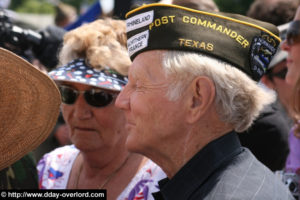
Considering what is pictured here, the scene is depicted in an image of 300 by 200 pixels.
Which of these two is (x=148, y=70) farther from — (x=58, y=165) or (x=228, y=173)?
(x=58, y=165)

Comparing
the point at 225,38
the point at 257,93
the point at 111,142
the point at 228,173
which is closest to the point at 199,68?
the point at 225,38

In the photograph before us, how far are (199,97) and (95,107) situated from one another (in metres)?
1.05

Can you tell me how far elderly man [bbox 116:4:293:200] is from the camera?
1844mm

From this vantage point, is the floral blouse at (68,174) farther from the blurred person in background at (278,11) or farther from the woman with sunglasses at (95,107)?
the blurred person in background at (278,11)

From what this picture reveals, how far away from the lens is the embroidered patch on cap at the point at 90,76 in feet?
8.77

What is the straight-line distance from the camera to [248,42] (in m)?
1.91

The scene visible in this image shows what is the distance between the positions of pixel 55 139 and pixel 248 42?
10.5ft

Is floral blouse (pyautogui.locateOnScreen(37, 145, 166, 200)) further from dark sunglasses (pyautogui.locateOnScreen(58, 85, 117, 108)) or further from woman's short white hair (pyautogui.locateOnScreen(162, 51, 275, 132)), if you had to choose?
woman's short white hair (pyautogui.locateOnScreen(162, 51, 275, 132))

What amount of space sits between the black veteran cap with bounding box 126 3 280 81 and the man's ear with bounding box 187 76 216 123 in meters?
0.12

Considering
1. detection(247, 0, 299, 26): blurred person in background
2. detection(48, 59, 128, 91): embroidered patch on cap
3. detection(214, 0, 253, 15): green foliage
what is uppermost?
detection(247, 0, 299, 26): blurred person in background

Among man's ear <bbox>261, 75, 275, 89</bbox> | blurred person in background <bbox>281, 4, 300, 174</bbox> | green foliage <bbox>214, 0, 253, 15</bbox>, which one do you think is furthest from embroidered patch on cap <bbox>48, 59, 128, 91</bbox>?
green foliage <bbox>214, 0, 253, 15</bbox>

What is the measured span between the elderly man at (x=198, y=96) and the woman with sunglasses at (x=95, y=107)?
706mm

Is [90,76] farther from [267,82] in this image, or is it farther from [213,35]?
[267,82]

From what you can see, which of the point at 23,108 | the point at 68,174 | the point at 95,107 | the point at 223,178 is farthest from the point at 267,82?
the point at 23,108
